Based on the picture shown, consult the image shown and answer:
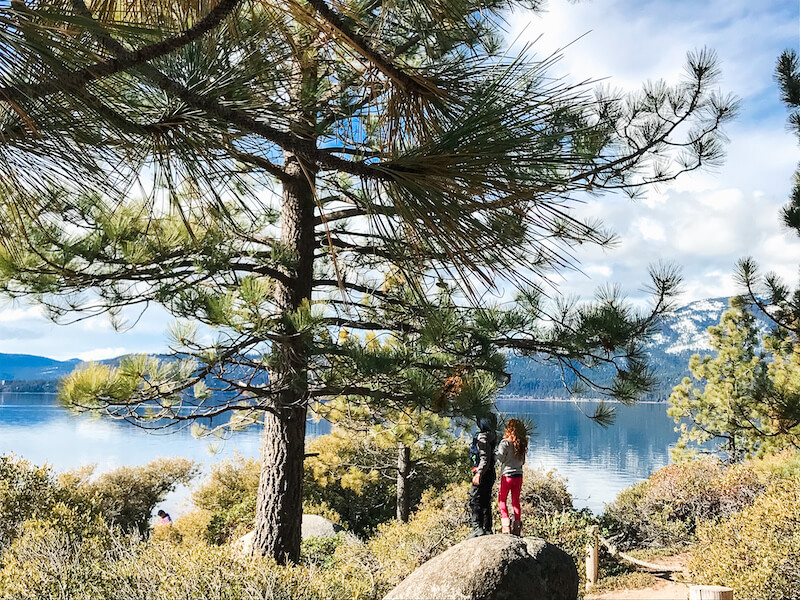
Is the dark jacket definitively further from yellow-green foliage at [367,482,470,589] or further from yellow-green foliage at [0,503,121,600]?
yellow-green foliage at [0,503,121,600]

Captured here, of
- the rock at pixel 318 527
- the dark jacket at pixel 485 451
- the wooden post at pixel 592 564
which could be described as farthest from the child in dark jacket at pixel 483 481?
the rock at pixel 318 527

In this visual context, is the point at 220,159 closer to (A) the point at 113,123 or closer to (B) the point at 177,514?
(A) the point at 113,123

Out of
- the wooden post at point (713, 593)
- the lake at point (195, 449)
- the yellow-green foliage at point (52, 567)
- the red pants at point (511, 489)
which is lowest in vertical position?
the lake at point (195, 449)

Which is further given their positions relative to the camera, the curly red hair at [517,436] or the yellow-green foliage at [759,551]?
the yellow-green foliage at [759,551]

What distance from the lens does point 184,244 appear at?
493cm

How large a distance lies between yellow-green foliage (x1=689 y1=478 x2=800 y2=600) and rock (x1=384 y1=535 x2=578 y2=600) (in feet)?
5.66

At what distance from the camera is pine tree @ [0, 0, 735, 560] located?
183cm

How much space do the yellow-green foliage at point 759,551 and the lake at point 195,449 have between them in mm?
1399

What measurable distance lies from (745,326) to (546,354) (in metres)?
8.50

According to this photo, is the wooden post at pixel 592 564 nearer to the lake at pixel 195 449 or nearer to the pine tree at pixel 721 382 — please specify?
the lake at pixel 195 449

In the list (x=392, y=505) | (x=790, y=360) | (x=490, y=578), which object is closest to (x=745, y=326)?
(x=790, y=360)

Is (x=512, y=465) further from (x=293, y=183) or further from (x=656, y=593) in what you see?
(x=656, y=593)

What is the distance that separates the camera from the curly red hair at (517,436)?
5105mm

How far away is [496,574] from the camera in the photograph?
430cm
